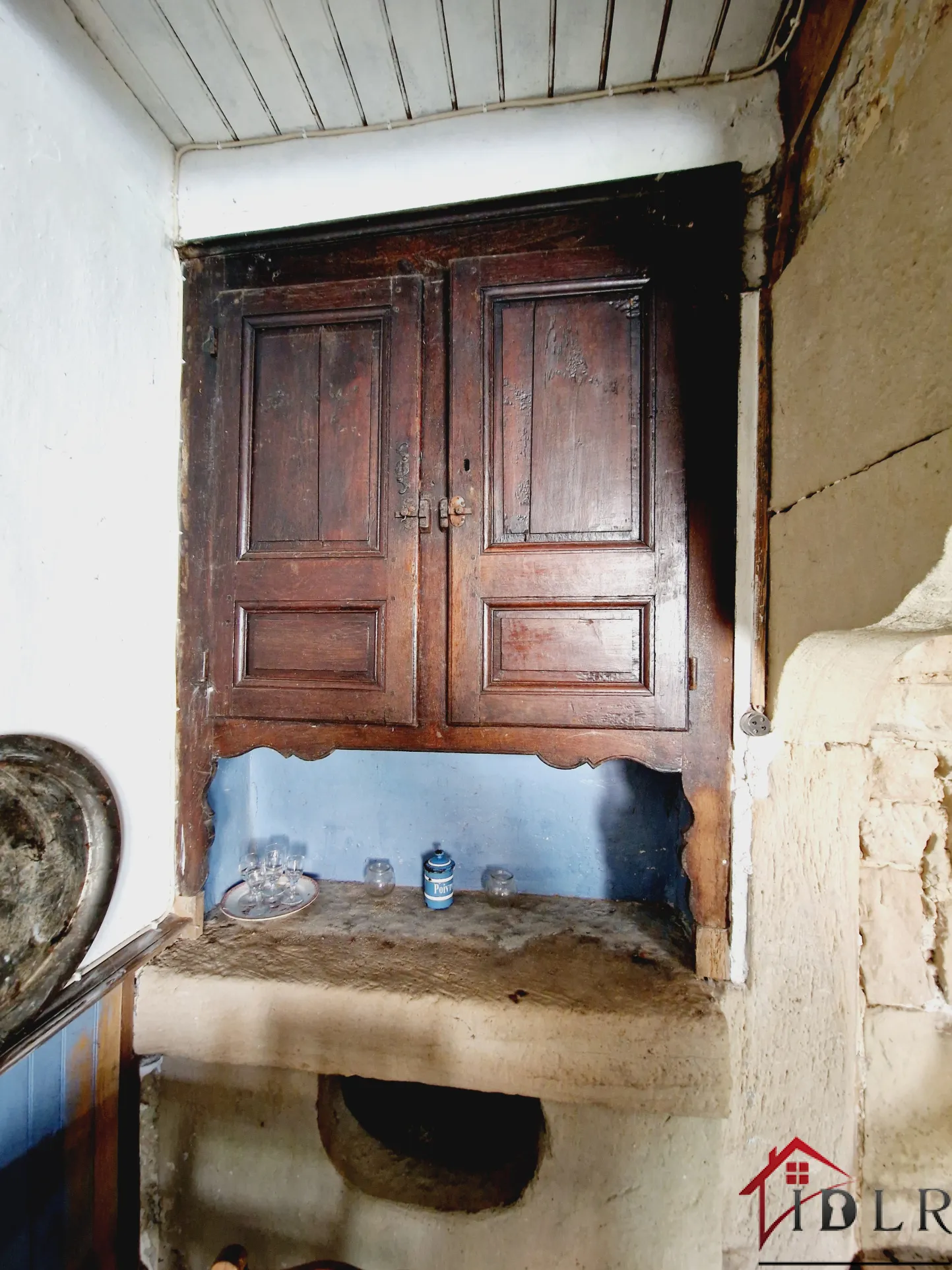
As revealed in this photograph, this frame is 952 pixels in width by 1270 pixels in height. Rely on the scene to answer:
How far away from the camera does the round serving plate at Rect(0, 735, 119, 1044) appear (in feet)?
2.75

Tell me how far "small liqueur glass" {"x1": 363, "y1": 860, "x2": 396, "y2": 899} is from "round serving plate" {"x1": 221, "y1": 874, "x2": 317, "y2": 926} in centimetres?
15

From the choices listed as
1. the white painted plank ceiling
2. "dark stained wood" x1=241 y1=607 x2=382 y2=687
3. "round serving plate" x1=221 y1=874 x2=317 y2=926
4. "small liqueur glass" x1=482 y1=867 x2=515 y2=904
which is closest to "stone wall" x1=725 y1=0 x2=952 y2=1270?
the white painted plank ceiling

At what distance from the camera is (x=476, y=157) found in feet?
3.55

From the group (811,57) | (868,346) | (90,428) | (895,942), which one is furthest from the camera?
(895,942)

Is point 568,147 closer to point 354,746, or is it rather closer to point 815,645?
point 815,645

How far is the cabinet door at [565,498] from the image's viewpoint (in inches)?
40.0

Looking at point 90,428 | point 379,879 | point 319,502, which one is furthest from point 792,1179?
point 90,428

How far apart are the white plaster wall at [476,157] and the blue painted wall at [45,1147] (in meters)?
1.75

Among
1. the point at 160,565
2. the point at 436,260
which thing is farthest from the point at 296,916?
the point at 436,260

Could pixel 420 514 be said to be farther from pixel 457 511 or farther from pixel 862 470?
pixel 862 470

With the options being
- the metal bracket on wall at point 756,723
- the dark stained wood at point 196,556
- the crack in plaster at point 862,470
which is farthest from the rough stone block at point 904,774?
the dark stained wood at point 196,556

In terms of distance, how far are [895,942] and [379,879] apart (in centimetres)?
126

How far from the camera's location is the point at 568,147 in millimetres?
1053

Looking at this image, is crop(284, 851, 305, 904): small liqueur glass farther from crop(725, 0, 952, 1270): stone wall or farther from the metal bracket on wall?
the metal bracket on wall
